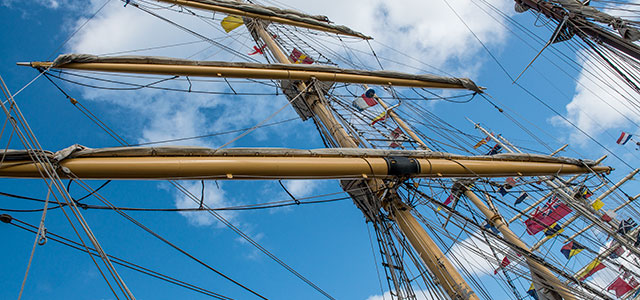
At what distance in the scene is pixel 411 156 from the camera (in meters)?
7.70

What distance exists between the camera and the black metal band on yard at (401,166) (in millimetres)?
7309

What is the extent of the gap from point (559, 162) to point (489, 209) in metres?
6.19

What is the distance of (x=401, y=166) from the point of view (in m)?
7.36

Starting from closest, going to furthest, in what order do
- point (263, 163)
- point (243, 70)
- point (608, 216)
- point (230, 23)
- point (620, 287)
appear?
1. point (263, 163)
2. point (243, 70)
3. point (620, 287)
4. point (608, 216)
5. point (230, 23)

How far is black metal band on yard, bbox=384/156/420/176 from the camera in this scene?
7.31 m

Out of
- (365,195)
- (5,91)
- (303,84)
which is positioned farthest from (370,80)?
(5,91)

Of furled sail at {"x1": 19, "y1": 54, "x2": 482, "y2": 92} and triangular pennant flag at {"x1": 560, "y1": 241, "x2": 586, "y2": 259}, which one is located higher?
furled sail at {"x1": 19, "y1": 54, "x2": 482, "y2": 92}

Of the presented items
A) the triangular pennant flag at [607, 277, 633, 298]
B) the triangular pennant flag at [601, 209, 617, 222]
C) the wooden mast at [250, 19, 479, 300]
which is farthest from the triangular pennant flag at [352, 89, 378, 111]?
the triangular pennant flag at [607, 277, 633, 298]

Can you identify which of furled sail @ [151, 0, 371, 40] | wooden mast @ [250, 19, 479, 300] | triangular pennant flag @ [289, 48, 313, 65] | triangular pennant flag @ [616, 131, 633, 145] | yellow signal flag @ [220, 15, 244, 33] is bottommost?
wooden mast @ [250, 19, 479, 300]

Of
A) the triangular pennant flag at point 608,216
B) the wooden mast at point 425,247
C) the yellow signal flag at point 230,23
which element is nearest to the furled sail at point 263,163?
the wooden mast at point 425,247

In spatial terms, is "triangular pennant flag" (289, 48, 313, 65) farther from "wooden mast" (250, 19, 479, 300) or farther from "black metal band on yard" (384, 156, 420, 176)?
"black metal band on yard" (384, 156, 420, 176)

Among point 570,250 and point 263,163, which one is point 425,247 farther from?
point 570,250

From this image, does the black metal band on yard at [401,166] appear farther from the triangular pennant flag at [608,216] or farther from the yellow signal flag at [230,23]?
the triangular pennant flag at [608,216]

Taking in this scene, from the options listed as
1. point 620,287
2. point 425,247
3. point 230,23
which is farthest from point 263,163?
point 620,287
